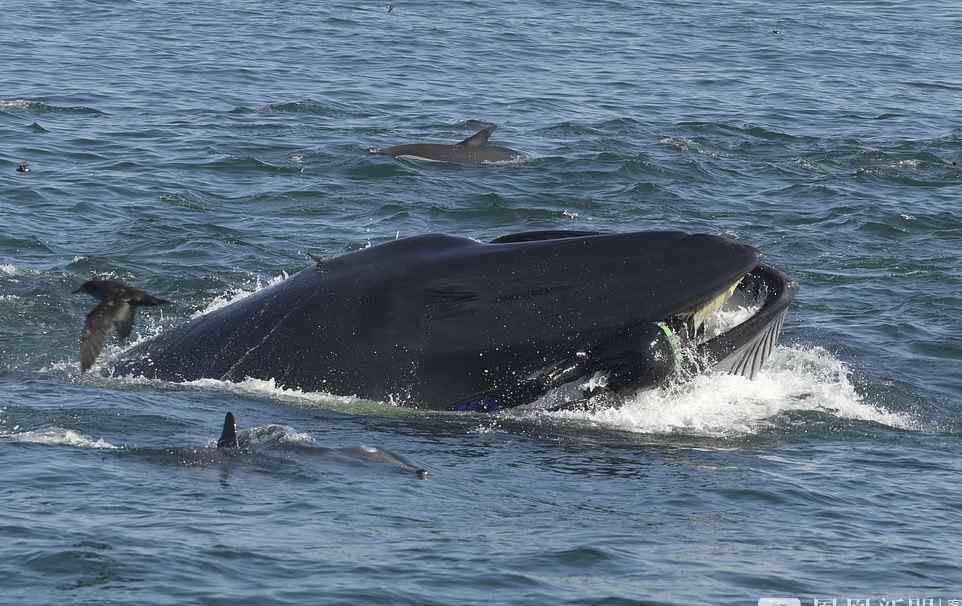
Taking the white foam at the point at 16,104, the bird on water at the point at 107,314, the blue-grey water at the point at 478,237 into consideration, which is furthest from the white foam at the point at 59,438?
the white foam at the point at 16,104

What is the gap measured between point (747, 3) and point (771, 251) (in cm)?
3114

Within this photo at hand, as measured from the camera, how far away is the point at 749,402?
13.0 metres

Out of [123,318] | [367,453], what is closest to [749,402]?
[367,453]

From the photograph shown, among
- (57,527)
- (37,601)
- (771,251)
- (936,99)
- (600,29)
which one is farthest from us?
(600,29)

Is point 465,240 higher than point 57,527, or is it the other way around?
point 465,240

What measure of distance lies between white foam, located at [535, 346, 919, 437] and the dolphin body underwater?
453mm

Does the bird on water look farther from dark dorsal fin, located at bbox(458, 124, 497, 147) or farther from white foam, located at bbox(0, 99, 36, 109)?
white foam, located at bbox(0, 99, 36, 109)

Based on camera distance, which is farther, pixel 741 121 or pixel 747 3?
pixel 747 3

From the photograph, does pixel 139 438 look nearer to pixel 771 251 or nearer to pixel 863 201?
pixel 771 251

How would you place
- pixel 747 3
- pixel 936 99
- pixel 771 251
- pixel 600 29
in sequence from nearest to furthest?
pixel 771 251 < pixel 936 99 < pixel 600 29 < pixel 747 3

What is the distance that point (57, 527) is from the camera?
9.73 metres

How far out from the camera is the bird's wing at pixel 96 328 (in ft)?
40.7

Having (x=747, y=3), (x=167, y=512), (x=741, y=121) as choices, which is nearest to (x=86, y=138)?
(x=741, y=121)

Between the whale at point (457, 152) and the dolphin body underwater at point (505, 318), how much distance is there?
13576 mm
